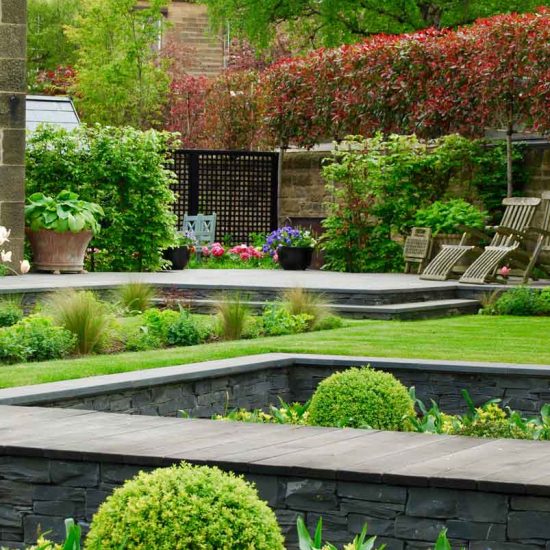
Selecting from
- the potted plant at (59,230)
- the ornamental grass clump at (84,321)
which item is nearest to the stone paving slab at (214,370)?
the ornamental grass clump at (84,321)

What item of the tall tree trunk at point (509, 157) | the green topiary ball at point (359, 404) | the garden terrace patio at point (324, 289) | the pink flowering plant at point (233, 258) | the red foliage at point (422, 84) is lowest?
the pink flowering plant at point (233, 258)

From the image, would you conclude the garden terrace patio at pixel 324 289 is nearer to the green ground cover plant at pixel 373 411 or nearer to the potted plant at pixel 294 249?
the potted plant at pixel 294 249

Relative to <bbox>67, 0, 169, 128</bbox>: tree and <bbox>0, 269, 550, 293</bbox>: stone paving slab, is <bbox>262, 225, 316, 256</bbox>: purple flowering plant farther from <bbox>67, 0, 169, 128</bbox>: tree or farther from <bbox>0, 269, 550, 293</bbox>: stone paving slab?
<bbox>67, 0, 169, 128</bbox>: tree

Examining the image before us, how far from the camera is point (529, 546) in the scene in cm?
502

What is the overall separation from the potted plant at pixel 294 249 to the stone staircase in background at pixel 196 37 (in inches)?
779

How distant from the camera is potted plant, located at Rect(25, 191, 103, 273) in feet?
52.4

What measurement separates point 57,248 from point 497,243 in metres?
5.46

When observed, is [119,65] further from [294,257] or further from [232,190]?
[294,257]

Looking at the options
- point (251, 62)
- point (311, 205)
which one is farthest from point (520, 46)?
point (251, 62)

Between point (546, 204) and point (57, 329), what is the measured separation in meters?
9.35

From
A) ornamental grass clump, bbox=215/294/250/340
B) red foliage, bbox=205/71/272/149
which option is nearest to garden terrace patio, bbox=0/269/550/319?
ornamental grass clump, bbox=215/294/250/340

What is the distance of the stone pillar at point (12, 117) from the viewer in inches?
609

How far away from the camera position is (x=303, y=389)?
31.2ft

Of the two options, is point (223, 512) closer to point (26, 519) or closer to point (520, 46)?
Answer: point (26, 519)
